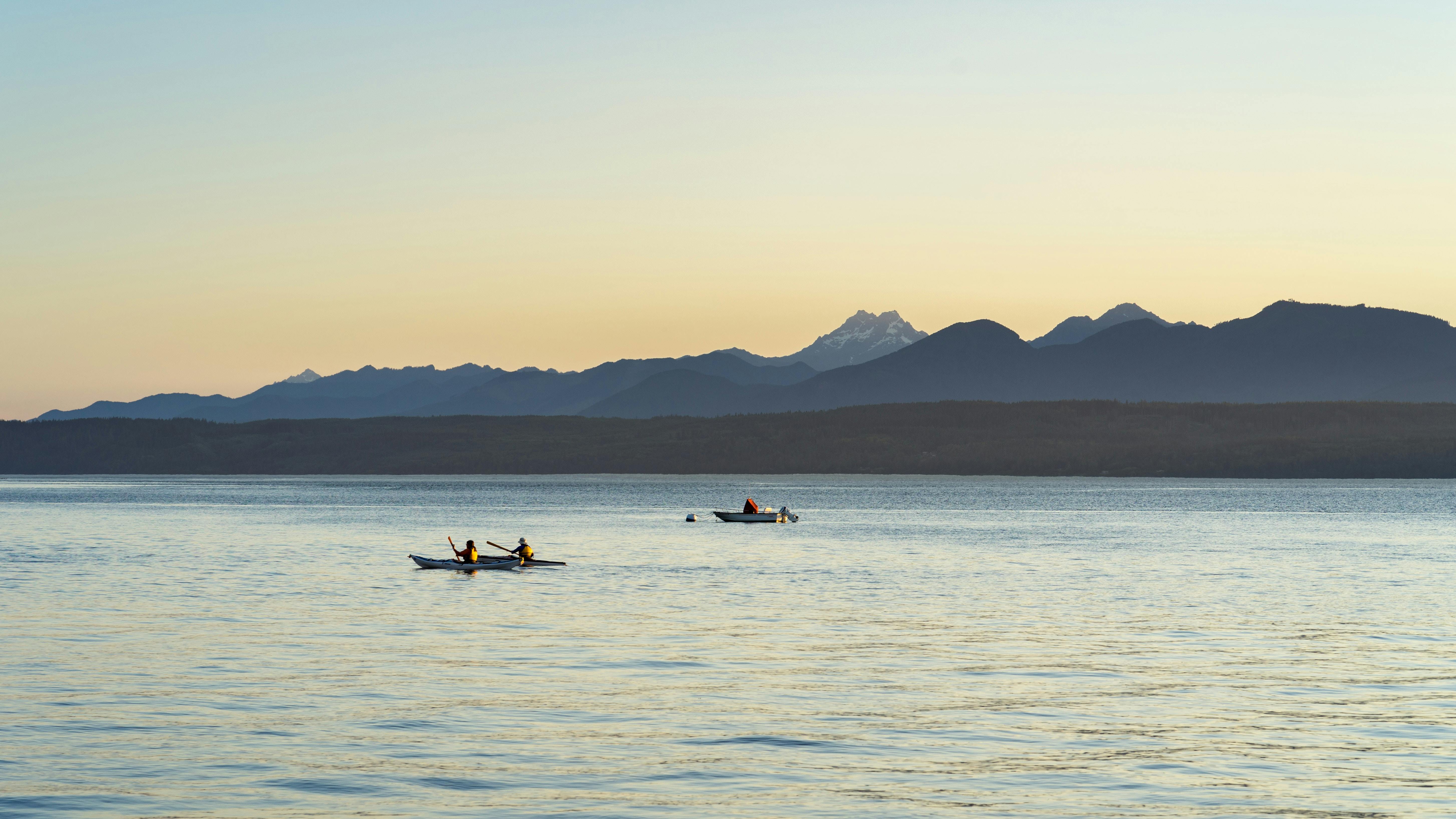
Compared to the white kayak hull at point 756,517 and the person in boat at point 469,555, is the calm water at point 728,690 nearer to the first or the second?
the person in boat at point 469,555

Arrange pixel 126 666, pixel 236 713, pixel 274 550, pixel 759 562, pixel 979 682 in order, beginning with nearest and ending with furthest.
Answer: pixel 236 713 < pixel 979 682 < pixel 126 666 < pixel 759 562 < pixel 274 550

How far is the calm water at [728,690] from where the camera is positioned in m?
22.0

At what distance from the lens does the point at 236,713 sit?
28266 millimetres

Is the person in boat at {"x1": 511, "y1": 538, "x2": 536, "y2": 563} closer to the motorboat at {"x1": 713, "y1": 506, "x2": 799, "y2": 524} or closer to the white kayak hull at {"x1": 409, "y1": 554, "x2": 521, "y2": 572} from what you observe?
the white kayak hull at {"x1": 409, "y1": 554, "x2": 521, "y2": 572}

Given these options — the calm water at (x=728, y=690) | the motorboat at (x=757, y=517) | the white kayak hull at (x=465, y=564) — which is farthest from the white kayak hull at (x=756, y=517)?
the white kayak hull at (x=465, y=564)

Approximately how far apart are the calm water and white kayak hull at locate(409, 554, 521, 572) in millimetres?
669

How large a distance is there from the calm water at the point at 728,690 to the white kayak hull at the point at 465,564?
2.19 ft

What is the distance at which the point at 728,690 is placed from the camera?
31.4 meters

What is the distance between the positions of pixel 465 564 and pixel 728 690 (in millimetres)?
36997

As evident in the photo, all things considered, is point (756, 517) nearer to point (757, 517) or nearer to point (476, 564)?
point (757, 517)

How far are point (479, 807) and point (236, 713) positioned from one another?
31.7 ft

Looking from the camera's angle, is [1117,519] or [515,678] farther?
[1117,519]

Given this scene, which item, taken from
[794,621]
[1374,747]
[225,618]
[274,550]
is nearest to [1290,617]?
[794,621]

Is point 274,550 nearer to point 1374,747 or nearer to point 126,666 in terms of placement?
point 126,666
